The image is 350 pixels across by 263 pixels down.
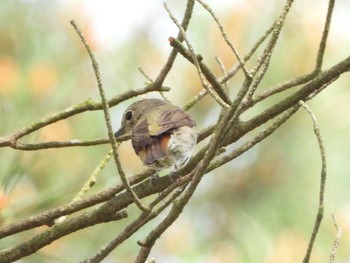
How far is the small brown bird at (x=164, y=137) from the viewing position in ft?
7.09

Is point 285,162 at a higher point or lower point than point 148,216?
higher

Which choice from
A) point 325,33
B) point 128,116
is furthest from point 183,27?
point 128,116

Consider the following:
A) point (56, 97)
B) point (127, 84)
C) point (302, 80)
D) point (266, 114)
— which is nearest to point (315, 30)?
point (127, 84)

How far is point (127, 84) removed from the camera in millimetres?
3908

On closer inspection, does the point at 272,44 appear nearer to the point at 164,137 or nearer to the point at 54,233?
the point at 54,233

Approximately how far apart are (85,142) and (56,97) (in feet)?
5.35

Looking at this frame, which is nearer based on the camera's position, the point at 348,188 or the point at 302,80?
the point at 302,80

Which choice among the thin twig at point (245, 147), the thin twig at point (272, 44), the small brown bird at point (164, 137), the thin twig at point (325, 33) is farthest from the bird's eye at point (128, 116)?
the thin twig at point (272, 44)

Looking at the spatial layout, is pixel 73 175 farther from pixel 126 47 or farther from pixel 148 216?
pixel 148 216

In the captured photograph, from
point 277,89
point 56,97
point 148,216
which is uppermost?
point 56,97

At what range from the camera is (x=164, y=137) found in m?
2.34

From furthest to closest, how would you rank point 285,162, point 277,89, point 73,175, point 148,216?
point 285,162 → point 73,175 → point 277,89 → point 148,216

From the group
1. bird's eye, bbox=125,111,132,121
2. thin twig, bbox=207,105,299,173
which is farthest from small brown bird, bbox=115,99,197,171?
thin twig, bbox=207,105,299,173

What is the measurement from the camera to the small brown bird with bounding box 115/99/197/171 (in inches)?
85.1
